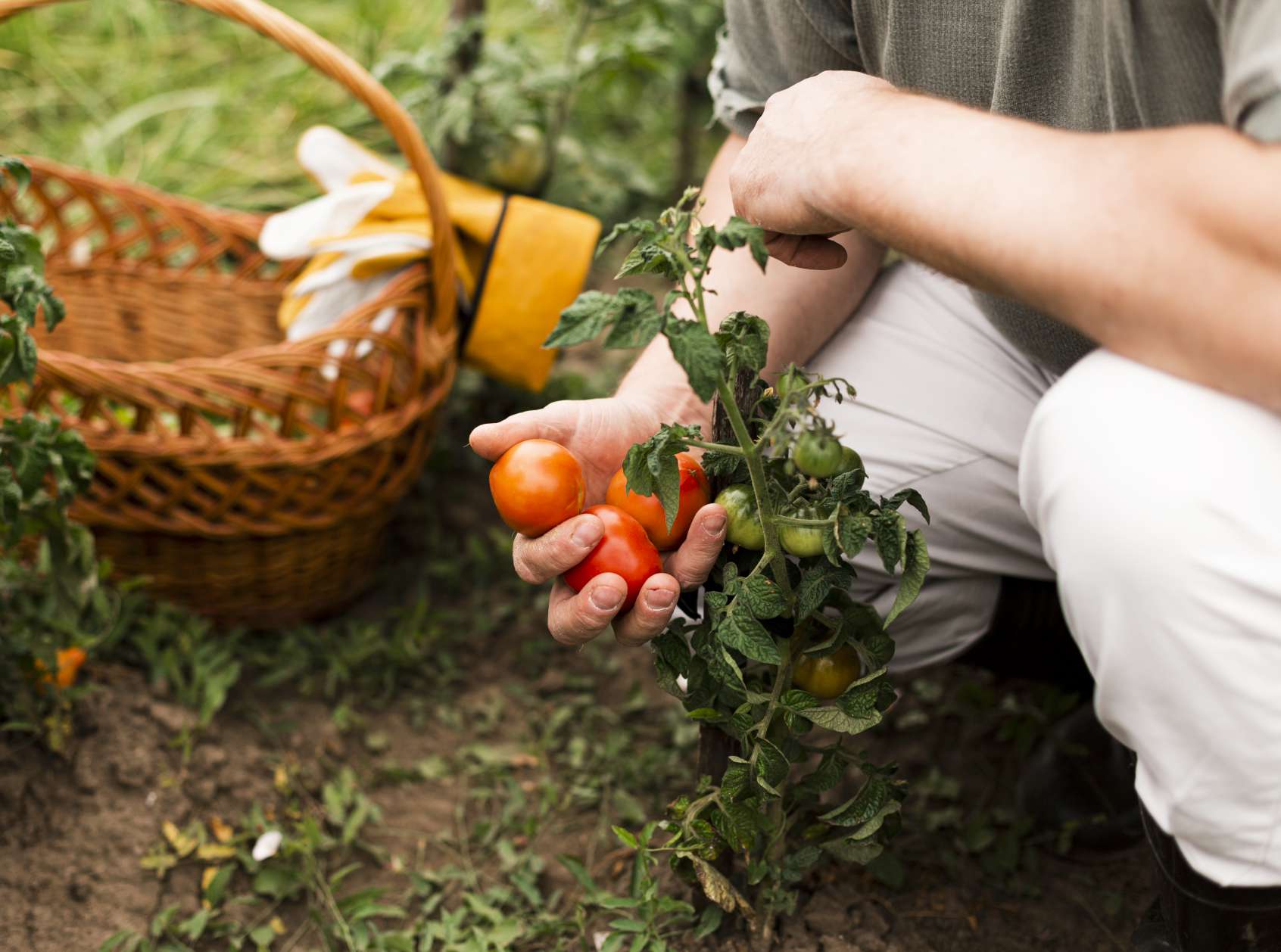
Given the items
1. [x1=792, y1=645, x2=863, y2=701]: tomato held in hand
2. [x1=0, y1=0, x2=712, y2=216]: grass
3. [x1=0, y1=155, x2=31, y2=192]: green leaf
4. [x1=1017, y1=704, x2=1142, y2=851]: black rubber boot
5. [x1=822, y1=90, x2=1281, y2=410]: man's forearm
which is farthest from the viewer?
[x1=0, y1=0, x2=712, y2=216]: grass

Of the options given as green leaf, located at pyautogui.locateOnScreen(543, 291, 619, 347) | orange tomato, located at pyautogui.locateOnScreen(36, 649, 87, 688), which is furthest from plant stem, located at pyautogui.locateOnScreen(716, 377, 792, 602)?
orange tomato, located at pyautogui.locateOnScreen(36, 649, 87, 688)

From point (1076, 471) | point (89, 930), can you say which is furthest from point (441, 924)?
point (1076, 471)

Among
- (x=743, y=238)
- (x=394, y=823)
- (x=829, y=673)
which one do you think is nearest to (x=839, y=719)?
(x=829, y=673)

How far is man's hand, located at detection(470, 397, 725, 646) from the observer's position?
109 cm

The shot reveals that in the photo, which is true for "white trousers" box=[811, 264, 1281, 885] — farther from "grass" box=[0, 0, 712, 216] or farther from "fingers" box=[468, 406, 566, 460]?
"grass" box=[0, 0, 712, 216]

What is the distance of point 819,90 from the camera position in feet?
3.56

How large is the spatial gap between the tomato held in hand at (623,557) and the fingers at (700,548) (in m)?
0.02

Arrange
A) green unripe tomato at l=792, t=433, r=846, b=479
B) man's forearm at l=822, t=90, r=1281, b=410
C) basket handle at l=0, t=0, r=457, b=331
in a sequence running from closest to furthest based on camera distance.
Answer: man's forearm at l=822, t=90, r=1281, b=410 → green unripe tomato at l=792, t=433, r=846, b=479 → basket handle at l=0, t=0, r=457, b=331

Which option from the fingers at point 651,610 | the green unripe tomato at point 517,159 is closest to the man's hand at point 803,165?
the fingers at point 651,610

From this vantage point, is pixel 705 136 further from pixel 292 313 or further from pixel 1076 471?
pixel 1076 471

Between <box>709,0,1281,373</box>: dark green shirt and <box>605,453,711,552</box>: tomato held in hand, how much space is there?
35 cm

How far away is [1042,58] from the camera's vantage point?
1.13 meters

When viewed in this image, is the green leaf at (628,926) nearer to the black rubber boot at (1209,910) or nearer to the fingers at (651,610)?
the fingers at (651,610)

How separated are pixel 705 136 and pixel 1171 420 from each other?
258 cm
